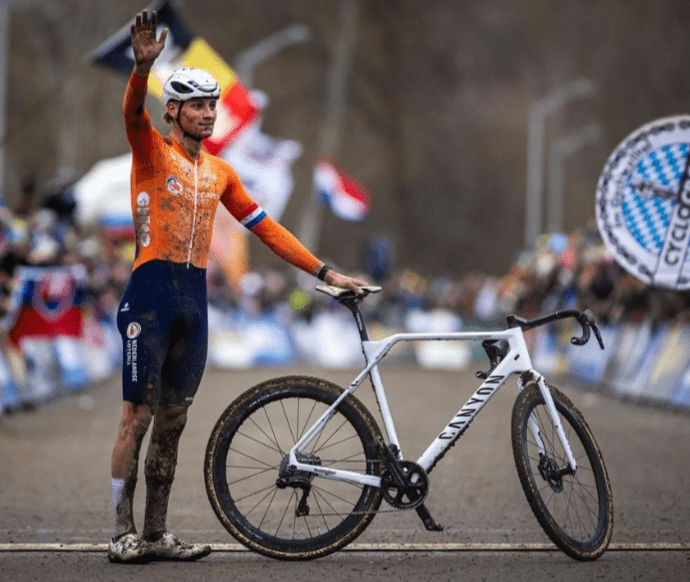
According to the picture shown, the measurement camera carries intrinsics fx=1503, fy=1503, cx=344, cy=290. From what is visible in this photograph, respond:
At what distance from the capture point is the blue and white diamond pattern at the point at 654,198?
371 inches

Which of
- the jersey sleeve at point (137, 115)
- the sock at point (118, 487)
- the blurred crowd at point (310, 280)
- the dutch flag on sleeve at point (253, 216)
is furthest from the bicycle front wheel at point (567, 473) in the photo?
the blurred crowd at point (310, 280)

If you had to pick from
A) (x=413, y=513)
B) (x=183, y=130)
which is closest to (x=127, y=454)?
(x=183, y=130)

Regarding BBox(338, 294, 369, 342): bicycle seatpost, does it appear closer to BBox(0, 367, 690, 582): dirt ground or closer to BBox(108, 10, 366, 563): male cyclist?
BBox(108, 10, 366, 563): male cyclist

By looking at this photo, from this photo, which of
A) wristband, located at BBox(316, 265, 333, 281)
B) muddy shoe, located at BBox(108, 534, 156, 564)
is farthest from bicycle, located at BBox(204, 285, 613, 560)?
muddy shoe, located at BBox(108, 534, 156, 564)

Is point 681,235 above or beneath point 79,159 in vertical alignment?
above

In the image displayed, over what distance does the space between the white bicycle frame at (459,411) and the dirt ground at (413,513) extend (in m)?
0.44

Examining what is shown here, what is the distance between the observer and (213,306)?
3003cm

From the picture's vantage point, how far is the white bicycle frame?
268 inches

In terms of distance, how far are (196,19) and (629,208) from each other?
3770 centimetres

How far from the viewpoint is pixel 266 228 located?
7.17 m

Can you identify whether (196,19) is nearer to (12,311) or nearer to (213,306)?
(213,306)

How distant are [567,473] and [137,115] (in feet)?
8.26

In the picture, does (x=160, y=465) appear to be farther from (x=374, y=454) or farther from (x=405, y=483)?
(x=405, y=483)

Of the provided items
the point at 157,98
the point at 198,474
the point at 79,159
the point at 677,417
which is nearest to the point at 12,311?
the point at 198,474
